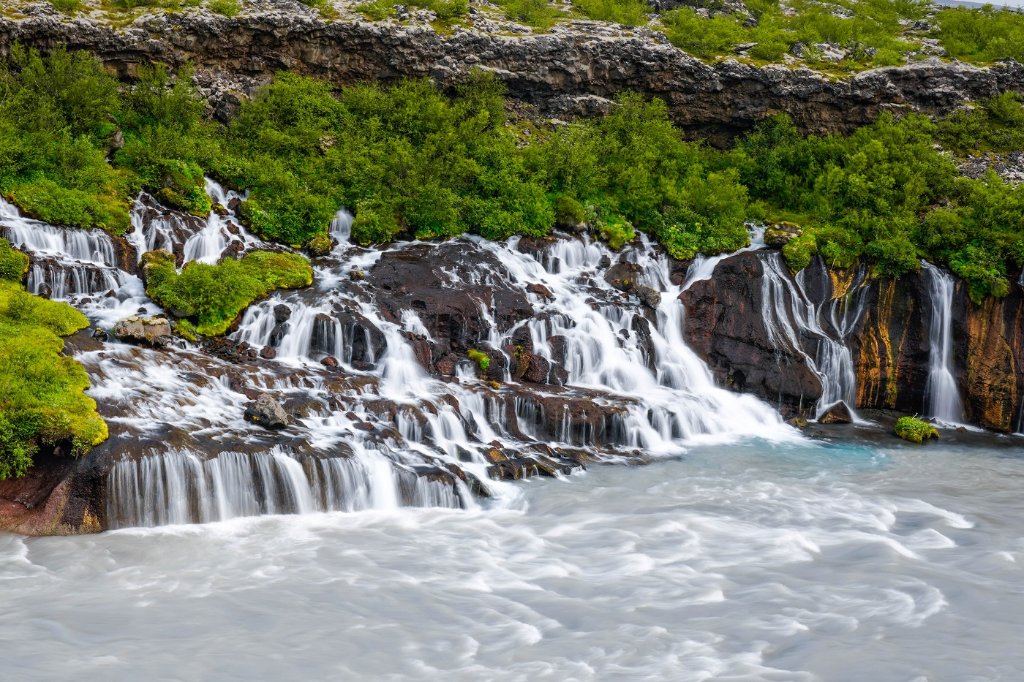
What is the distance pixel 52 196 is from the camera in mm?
16641

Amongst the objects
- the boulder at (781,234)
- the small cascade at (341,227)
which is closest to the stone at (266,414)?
the small cascade at (341,227)

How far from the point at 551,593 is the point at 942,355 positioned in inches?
559

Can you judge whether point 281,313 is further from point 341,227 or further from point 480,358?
point 341,227

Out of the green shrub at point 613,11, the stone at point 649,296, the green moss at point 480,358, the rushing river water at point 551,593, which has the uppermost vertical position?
Answer: the green shrub at point 613,11

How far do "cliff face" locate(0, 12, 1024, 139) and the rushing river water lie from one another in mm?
17832

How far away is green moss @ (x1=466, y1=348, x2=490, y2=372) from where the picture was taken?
16.1 m

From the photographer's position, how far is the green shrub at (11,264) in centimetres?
1451

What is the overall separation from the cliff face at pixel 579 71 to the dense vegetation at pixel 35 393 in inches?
527

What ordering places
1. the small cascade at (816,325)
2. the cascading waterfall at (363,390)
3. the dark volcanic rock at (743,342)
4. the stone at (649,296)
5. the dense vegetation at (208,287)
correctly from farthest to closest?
the stone at (649,296)
the small cascade at (816,325)
the dark volcanic rock at (743,342)
the dense vegetation at (208,287)
the cascading waterfall at (363,390)

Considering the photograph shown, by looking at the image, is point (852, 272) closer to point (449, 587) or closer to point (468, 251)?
point (468, 251)

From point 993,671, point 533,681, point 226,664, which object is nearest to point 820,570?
point 993,671

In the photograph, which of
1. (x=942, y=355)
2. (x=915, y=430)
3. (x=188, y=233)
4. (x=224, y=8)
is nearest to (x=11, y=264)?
(x=188, y=233)

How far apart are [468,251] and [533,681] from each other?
1360cm

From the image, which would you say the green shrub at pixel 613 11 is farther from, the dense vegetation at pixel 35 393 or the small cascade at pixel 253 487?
the dense vegetation at pixel 35 393
